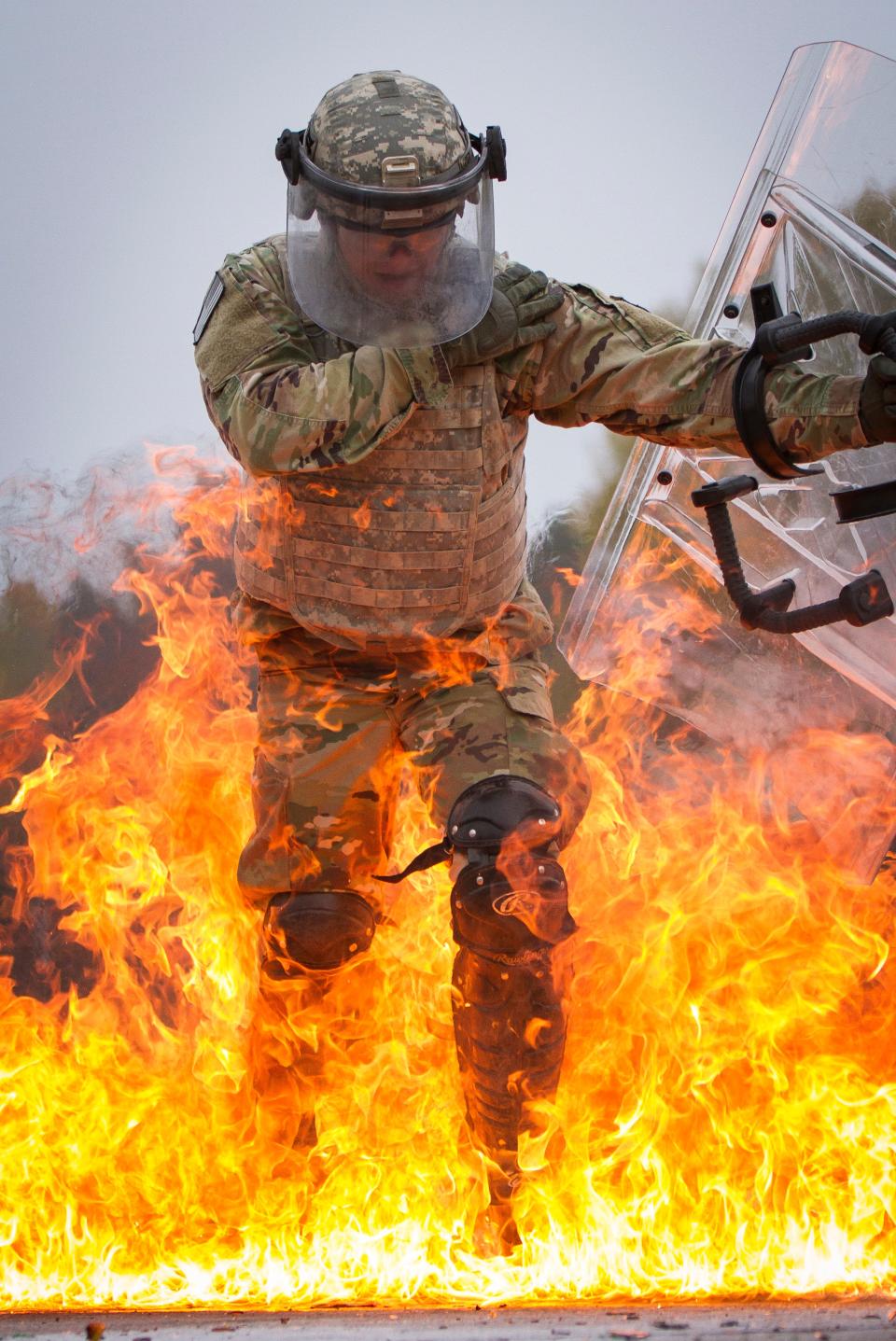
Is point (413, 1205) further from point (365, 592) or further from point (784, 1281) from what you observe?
point (365, 592)

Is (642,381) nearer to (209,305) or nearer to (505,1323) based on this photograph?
(209,305)

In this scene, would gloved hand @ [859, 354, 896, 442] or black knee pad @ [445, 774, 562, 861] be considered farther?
black knee pad @ [445, 774, 562, 861]

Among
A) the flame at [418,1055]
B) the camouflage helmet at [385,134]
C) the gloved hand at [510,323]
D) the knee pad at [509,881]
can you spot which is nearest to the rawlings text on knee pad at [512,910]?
the knee pad at [509,881]

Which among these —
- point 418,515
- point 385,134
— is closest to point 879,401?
point 418,515

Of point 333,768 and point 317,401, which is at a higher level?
point 317,401

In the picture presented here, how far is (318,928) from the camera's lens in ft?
8.67

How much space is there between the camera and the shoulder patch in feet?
8.32

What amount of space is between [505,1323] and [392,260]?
5.90 feet

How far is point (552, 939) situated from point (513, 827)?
0.70 feet

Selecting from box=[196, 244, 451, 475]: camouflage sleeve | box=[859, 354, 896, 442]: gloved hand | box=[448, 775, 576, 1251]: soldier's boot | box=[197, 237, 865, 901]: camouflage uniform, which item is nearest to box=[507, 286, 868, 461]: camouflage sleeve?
box=[197, 237, 865, 901]: camouflage uniform

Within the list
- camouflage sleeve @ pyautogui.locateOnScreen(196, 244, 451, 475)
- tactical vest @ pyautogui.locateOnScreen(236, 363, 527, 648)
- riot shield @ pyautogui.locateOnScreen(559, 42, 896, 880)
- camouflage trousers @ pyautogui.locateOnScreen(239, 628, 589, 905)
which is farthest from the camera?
riot shield @ pyautogui.locateOnScreen(559, 42, 896, 880)

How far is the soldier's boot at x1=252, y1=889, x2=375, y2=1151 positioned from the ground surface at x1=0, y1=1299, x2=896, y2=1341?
62 centimetres

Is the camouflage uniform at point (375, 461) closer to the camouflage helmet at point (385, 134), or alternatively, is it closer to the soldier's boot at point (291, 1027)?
the soldier's boot at point (291, 1027)

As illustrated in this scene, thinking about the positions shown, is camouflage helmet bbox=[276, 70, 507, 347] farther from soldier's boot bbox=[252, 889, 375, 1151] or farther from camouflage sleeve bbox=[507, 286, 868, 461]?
soldier's boot bbox=[252, 889, 375, 1151]
